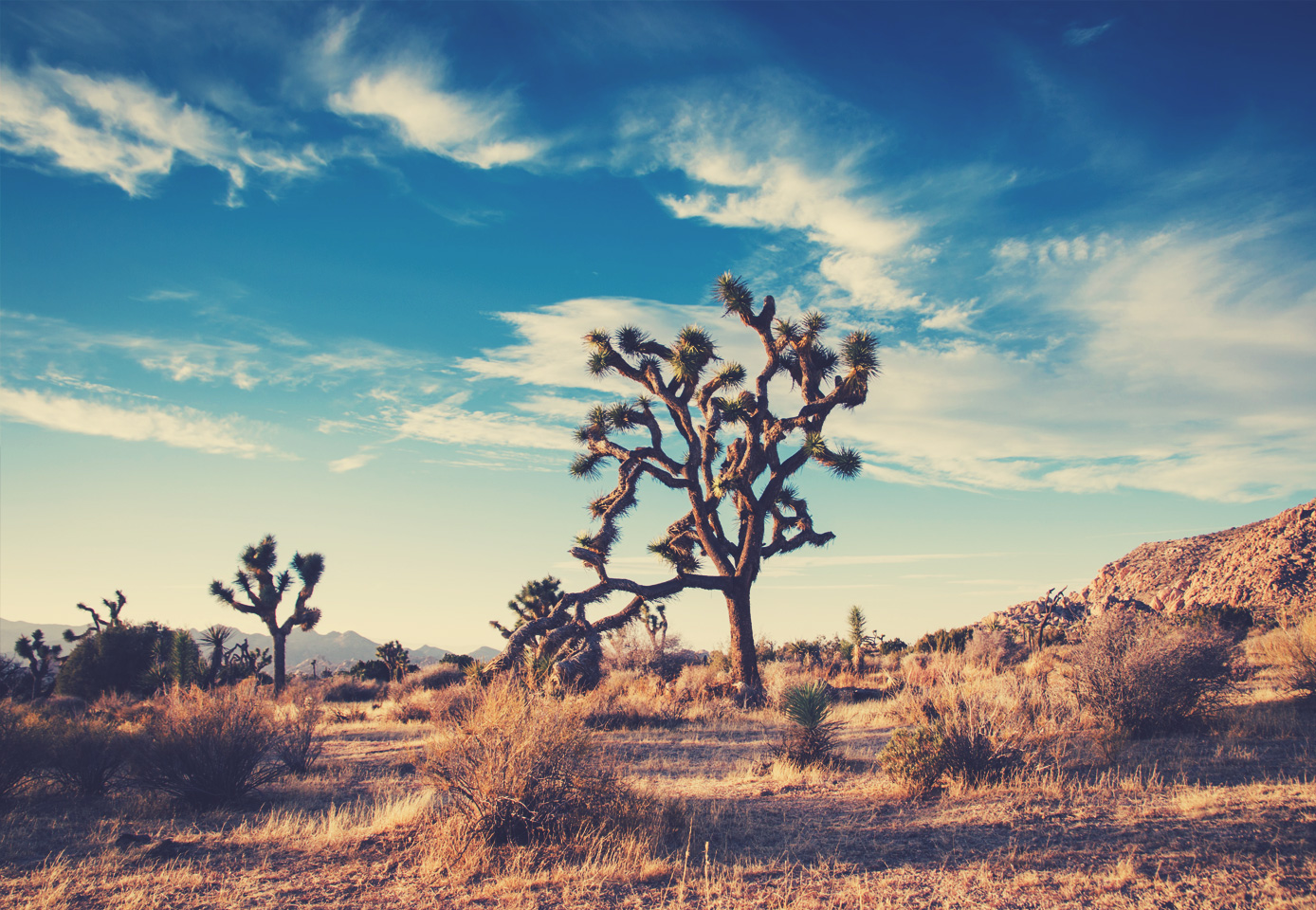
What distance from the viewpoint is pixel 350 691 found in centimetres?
2297

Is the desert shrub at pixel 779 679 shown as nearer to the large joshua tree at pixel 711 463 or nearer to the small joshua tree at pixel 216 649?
the large joshua tree at pixel 711 463

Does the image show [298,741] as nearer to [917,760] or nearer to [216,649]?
[917,760]

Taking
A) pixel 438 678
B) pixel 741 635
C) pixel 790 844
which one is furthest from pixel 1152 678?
pixel 438 678

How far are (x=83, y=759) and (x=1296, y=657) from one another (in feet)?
55.8

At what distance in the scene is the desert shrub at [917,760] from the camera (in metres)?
7.08

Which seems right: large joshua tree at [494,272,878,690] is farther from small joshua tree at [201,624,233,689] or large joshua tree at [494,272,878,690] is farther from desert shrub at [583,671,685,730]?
small joshua tree at [201,624,233,689]

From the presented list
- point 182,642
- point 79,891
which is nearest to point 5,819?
point 79,891

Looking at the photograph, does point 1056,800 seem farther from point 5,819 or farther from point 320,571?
point 320,571

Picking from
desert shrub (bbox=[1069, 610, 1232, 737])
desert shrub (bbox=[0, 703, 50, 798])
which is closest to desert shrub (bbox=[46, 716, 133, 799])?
desert shrub (bbox=[0, 703, 50, 798])

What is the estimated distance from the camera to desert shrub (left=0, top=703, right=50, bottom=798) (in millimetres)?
7664

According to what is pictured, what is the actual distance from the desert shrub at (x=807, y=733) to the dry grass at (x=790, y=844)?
1.07ft

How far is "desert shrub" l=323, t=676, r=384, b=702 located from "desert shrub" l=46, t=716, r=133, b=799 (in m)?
14.4

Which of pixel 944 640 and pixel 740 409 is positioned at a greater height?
pixel 740 409

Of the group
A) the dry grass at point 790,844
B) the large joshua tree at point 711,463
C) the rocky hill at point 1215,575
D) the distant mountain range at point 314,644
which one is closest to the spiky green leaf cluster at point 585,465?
the large joshua tree at point 711,463
